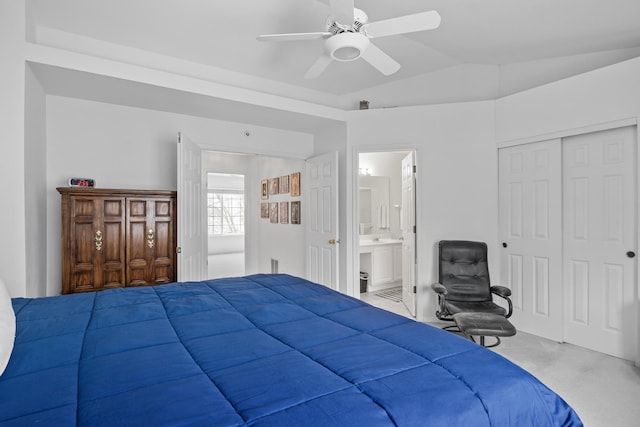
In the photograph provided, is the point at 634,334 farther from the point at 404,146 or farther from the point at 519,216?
the point at 404,146

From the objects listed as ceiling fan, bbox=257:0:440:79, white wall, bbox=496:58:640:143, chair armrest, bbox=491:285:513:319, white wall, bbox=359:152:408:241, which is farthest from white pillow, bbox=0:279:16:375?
white wall, bbox=359:152:408:241

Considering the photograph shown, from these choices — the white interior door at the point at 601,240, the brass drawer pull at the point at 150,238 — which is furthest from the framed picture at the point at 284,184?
the white interior door at the point at 601,240

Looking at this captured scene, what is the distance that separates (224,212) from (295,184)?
5202mm

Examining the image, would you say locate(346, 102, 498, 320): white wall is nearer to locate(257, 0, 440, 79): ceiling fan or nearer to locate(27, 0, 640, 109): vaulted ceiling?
locate(27, 0, 640, 109): vaulted ceiling

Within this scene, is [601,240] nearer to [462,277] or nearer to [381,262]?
[462,277]

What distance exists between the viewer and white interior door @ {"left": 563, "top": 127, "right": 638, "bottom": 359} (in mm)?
2938

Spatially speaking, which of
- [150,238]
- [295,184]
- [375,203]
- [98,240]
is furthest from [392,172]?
[98,240]

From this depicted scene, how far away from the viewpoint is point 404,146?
4.11 meters

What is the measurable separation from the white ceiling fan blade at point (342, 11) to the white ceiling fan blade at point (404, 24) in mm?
150

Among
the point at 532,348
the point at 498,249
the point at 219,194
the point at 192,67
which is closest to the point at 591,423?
the point at 532,348

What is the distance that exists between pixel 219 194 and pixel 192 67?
6.56 meters

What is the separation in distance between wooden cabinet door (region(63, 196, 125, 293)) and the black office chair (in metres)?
3.07

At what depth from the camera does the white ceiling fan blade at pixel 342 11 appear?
2.01m

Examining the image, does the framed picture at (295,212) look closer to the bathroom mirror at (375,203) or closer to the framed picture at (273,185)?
the framed picture at (273,185)
